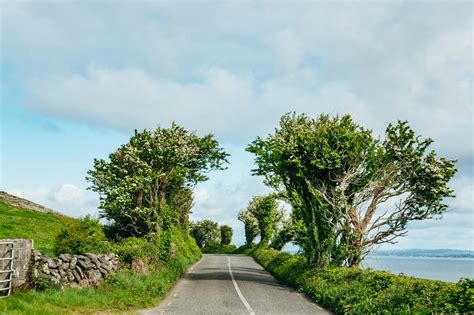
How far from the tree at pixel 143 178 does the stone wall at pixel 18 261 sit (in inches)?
664

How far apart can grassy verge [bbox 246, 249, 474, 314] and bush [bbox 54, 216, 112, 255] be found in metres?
11.0

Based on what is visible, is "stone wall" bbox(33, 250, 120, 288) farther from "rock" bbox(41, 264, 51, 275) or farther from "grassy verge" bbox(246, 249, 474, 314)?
"grassy verge" bbox(246, 249, 474, 314)

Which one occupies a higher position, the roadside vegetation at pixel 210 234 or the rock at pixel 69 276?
the roadside vegetation at pixel 210 234

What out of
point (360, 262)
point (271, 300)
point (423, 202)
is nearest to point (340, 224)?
point (360, 262)

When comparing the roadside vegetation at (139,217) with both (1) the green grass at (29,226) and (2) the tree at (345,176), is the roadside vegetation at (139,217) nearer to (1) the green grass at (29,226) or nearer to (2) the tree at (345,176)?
(1) the green grass at (29,226)

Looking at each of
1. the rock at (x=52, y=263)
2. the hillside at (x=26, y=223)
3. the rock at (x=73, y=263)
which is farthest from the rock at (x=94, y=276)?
the hillside at (x=26, y=223)

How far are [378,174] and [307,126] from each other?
560 cm

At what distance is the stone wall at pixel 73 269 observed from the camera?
1848 centimetres

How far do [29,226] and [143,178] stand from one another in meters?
9.89

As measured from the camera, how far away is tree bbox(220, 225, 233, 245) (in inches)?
4054

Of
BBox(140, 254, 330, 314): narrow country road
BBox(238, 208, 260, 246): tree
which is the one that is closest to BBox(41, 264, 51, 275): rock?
BBox(140, 254, 330, 314): narrow country road

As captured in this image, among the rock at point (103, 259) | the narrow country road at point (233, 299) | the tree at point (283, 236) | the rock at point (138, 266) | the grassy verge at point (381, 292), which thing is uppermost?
the tree at point (283, 236)

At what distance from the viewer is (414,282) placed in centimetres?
1670

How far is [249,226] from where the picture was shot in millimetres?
85688
